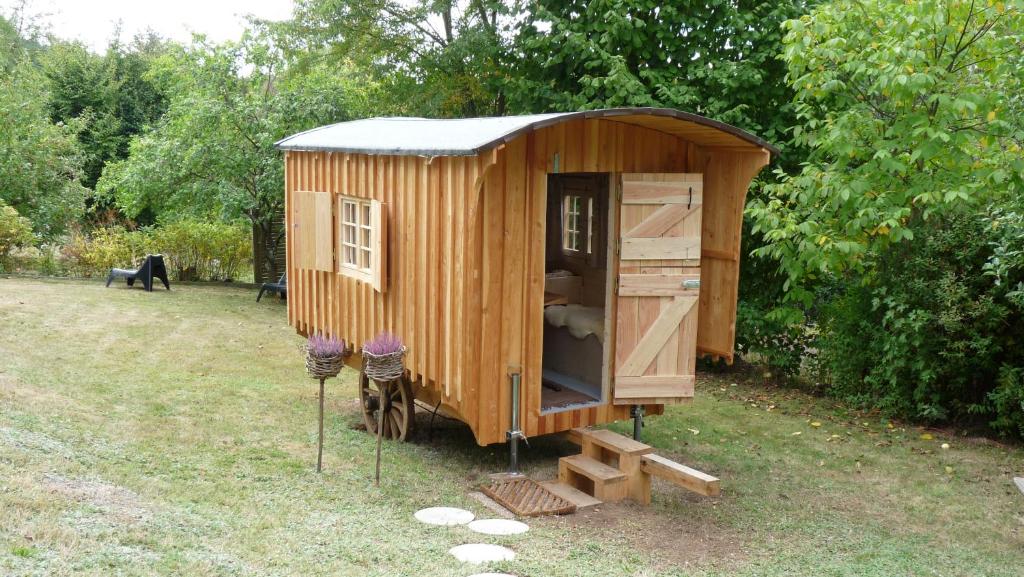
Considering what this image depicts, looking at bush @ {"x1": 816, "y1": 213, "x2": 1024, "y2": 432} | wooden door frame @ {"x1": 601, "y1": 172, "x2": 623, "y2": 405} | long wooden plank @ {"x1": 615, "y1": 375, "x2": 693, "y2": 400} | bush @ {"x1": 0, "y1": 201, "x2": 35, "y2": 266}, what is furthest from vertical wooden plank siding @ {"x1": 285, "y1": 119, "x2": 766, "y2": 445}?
bush @ {"x1": 0, "y1": 201, "x2": 35, "y2": 266}

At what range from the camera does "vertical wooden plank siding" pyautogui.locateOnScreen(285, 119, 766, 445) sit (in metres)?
6.57

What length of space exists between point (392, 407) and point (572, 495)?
2100 mm

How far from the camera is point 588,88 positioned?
11.5 meters

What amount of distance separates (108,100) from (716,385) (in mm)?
19391

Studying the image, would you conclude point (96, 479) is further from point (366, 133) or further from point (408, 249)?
point (366, 133)

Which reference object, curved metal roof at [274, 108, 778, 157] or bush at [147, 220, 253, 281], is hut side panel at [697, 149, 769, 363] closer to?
curved metal roof at [274, 108, 778, 157]

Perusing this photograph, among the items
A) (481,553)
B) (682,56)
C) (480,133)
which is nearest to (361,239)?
(480,133)

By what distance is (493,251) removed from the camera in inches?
260

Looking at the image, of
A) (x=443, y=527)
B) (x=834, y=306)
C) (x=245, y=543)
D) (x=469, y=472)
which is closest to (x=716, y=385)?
(x=834, y=306)

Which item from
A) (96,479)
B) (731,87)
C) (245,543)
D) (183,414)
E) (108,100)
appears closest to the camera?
(245,543)

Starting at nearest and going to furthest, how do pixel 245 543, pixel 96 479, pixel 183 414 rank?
pixel 245 543 → pixel 96 479 → pixel 183 414

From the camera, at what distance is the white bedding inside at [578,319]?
26.6 ft

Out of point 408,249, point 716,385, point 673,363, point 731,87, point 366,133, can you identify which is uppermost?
point 731,87

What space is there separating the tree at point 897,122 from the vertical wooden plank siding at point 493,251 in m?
1.57
